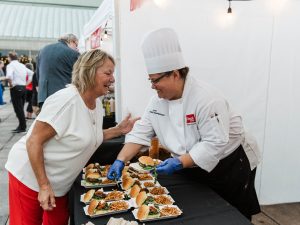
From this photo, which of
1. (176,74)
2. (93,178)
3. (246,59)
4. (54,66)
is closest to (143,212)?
(93,178)

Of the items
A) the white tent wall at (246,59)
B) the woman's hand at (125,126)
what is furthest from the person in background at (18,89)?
the woman's hand at (125,126)

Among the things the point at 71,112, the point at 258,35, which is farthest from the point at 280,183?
the point at 71,112

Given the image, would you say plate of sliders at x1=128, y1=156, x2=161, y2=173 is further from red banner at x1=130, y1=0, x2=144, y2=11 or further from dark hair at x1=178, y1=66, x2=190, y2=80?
red banner at x1=130, y1=0, x2=144, y2=11

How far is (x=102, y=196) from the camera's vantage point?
143 centimetres

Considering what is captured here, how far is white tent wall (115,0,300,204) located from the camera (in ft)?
8.56

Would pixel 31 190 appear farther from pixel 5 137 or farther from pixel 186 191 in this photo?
pixel 5 137

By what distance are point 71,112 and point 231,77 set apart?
1.73 metres

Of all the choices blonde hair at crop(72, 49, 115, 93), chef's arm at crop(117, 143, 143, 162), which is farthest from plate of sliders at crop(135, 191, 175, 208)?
blonde hair at crop(72, 49, 115, 93)

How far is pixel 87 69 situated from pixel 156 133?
1.81 feet

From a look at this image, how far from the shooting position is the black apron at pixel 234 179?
5.37 feet

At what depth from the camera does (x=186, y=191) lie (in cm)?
150

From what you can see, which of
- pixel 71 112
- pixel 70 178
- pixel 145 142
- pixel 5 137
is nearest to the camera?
pixel 71 112

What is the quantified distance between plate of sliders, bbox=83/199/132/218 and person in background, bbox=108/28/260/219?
10.9 inches

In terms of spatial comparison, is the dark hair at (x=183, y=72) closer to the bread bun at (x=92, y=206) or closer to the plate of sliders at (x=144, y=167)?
the plate of sliders at (x=144, y=167)
